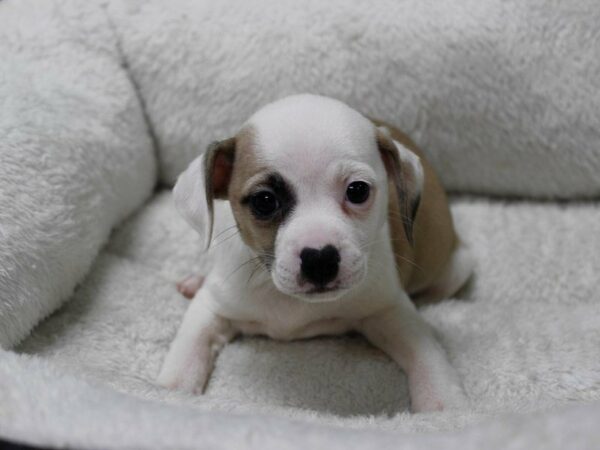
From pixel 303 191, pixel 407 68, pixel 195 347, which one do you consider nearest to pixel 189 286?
pixel 195 347

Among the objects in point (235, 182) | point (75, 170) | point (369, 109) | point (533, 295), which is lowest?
point (533, 295)

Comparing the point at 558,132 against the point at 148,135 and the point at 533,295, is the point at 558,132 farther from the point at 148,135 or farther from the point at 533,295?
the point at 148,135

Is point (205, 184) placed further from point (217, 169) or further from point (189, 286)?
point (189, 286)

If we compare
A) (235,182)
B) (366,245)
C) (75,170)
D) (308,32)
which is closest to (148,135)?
(75,170)

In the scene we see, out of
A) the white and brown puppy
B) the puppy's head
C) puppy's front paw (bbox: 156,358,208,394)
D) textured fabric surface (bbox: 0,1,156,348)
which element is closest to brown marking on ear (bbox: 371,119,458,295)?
the white and brown puppy

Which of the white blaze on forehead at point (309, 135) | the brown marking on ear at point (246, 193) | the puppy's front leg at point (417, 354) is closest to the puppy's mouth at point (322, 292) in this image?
the brown marking on ear at point (246, 193)

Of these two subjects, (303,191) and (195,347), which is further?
(195,347)
